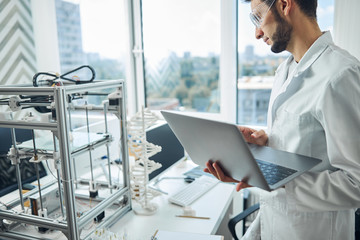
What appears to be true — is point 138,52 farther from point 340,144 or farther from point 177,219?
point 340,144

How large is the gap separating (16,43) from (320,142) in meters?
2.56

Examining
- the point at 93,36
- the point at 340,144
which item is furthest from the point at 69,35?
the point at 340,144

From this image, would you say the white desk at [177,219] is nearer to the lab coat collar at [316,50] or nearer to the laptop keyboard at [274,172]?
the laptop keyboard at [274,172]

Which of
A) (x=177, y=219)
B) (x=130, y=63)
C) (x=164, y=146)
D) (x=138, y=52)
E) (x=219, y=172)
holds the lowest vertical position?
(x=177, y=219)

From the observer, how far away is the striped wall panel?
2.50 meters

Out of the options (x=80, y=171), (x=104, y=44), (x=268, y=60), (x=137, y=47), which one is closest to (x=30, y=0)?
(x=104, y=44)

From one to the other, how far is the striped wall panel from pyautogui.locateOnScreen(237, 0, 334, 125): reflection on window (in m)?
1.86

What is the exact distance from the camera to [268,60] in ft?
7.98

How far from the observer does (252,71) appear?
8.30ft

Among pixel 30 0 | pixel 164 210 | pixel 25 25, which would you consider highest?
pixel 30 0

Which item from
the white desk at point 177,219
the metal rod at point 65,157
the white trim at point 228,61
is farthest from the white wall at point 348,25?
the metal rod at point 65,157

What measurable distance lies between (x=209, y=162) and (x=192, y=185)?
3.04 ft

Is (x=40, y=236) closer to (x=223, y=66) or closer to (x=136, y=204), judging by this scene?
(x=136, y=204)

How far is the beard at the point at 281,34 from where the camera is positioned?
1.08m
